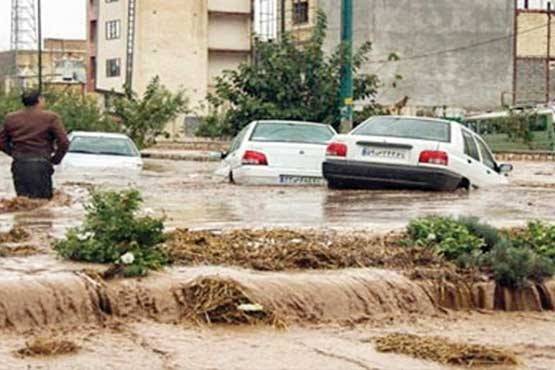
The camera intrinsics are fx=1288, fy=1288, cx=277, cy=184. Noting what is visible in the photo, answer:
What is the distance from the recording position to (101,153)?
2747 centimetres

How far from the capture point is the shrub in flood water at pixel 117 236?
8.17 meters

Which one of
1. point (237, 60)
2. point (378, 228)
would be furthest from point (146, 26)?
point (378, 228)

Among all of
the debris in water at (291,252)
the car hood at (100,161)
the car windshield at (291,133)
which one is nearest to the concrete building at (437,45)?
the car hood at (100,161)

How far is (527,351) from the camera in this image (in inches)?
289

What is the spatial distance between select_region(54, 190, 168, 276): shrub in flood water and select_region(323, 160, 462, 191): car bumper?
1035cm

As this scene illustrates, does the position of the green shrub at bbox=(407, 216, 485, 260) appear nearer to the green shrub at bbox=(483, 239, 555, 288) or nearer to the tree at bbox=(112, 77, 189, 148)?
the green shrub at bbox=(483, 239, 555, 288)

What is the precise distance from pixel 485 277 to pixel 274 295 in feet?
5.53

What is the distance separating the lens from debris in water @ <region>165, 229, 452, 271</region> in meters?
8.72

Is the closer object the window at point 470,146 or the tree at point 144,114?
the window at point 470,146

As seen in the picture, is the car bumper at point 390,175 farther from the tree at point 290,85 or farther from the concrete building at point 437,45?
the concrete building at point 437,45

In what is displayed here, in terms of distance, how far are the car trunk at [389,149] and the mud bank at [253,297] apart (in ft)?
31.4

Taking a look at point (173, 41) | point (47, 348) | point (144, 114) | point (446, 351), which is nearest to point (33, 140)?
point (47, 348)

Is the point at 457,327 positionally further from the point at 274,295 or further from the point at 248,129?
the point at 248,129

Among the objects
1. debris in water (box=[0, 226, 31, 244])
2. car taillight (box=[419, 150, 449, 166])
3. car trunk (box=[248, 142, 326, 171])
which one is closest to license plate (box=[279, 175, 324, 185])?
car trunk (box=[248, 142, 326, 171])
